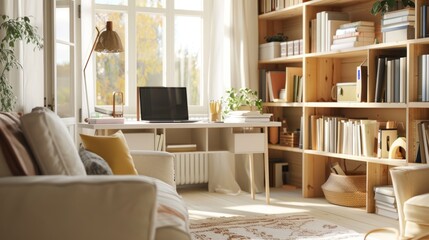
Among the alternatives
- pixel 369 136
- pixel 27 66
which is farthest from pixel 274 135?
pixel 27 66

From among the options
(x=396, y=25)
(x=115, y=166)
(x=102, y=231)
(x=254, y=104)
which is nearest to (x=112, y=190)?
(x=102, y=231)

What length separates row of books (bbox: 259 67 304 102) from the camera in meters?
5.32

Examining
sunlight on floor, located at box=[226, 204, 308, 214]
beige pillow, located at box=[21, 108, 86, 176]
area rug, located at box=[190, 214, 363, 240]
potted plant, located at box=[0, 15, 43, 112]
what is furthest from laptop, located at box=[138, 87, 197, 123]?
beige pillow, located at box=[21, 108, 86, 176]

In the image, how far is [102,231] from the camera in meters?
1.93

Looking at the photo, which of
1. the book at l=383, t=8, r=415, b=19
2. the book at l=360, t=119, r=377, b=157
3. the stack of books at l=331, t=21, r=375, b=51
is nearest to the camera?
the book at l=383, t=8, r=415, b=19

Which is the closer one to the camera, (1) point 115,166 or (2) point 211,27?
(1) point 115,166

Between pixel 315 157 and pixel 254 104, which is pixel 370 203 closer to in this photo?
pixel 315 157

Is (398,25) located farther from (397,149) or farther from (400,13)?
(397,149)

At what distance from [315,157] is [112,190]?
3497 millimetres

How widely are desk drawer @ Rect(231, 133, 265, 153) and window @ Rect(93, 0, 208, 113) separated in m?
1.01

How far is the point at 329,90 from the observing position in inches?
204

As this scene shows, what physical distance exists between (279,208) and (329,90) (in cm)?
122

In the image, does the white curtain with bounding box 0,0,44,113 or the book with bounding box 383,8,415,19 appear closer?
the white curtain with bounding box 0,0,44,113

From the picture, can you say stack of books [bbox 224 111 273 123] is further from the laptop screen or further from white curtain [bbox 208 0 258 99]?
white curtain [bbox 208 0 258 99]
